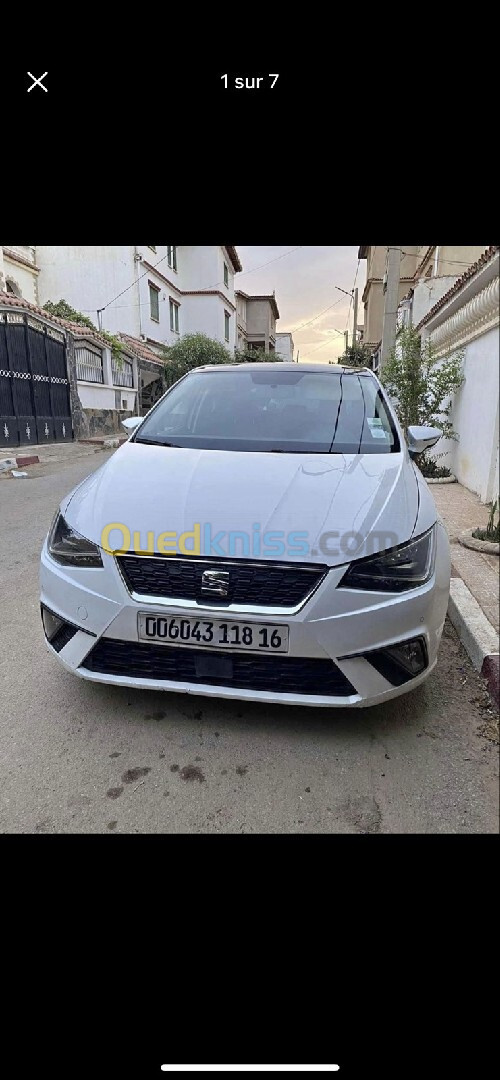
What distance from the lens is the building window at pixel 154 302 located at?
21.6 metres

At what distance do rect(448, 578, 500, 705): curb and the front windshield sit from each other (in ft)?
4.20

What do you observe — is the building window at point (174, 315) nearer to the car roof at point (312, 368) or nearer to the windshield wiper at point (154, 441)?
the car roof at point (312, 368)

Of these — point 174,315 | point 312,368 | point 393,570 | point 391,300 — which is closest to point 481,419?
point 393,570

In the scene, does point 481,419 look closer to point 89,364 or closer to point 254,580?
point 254,580

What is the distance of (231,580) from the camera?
68.0 inches

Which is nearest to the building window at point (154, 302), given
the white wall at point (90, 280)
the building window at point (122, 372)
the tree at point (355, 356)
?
the white wall at point (90, 280)

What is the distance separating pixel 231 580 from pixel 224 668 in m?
0.30

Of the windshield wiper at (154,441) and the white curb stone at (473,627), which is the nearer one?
the white curb stone at (473,627)

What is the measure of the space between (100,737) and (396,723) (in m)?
1.06

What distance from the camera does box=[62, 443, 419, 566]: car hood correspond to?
1.73 m

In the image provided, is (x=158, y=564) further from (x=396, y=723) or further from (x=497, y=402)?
(x=497, y=402)

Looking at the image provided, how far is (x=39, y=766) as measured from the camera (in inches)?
73.1

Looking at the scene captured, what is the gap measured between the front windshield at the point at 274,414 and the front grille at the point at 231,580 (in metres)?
0.80
